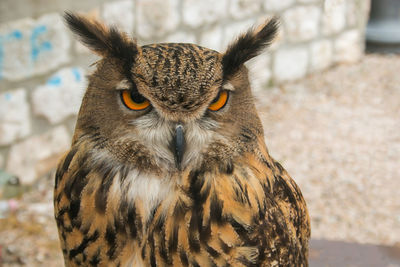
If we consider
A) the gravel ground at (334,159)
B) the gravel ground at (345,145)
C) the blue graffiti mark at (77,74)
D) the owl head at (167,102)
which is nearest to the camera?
the owl head at (167,102)

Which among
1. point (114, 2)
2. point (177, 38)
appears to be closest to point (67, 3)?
point (114, 2)

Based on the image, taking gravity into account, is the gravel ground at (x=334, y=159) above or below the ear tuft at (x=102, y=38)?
below

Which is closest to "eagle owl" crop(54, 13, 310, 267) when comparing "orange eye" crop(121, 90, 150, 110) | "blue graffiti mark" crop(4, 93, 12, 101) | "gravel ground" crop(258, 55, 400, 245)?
"orange eye" crop(121, 90, 150, 110)

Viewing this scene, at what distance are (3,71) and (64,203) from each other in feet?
5.68

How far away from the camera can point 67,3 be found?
3025mm

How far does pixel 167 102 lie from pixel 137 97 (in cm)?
8

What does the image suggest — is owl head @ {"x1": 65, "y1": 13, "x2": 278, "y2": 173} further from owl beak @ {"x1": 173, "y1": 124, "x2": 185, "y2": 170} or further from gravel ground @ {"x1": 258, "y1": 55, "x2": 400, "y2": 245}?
gravel ground @ {"x1": 258, "y1": 55, "x2": 400, "y2": 245}

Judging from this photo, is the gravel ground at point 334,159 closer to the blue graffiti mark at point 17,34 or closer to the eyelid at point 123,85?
the blue graffiti mark at point 17,34

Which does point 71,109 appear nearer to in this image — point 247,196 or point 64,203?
point 64,203

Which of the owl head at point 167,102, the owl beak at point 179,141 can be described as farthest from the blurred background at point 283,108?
the owl beak at point 179,141

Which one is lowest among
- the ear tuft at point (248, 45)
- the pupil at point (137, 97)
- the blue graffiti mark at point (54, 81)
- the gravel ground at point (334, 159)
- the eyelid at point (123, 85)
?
the gravel ground at point (334, 159)

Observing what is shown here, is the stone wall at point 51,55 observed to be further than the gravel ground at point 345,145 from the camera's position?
No

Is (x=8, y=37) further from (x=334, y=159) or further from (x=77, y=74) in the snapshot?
(x=334, y=159)

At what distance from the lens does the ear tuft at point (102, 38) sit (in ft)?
3.98
